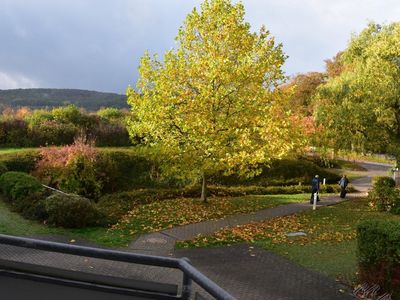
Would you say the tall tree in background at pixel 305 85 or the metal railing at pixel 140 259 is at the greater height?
the tall tree in background at pixel 305 85

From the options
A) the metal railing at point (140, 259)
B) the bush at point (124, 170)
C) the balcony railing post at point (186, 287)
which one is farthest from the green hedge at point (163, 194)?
the balcony railing post at point (186, 287)

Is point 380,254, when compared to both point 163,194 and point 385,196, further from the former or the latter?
point 163,194

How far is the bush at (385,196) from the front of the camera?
955 inches

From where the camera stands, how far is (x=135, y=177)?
28.7 m

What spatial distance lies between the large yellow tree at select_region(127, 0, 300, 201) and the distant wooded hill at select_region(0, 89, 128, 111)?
60.8 metres

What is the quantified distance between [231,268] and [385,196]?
14911mm

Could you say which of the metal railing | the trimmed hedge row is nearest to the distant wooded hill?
the trimmed hedge row

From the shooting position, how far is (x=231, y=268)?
42.8ft

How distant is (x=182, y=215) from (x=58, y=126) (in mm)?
18756

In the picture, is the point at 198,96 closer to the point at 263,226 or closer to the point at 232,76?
the point at 232,76

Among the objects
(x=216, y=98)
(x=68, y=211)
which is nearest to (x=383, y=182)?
(x=216, y=98)

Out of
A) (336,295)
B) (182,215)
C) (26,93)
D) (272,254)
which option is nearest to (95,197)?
(182,215)

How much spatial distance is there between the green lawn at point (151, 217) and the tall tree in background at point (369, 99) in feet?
17.1

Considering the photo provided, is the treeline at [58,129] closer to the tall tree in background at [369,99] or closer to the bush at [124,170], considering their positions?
the bush at [124,170]
